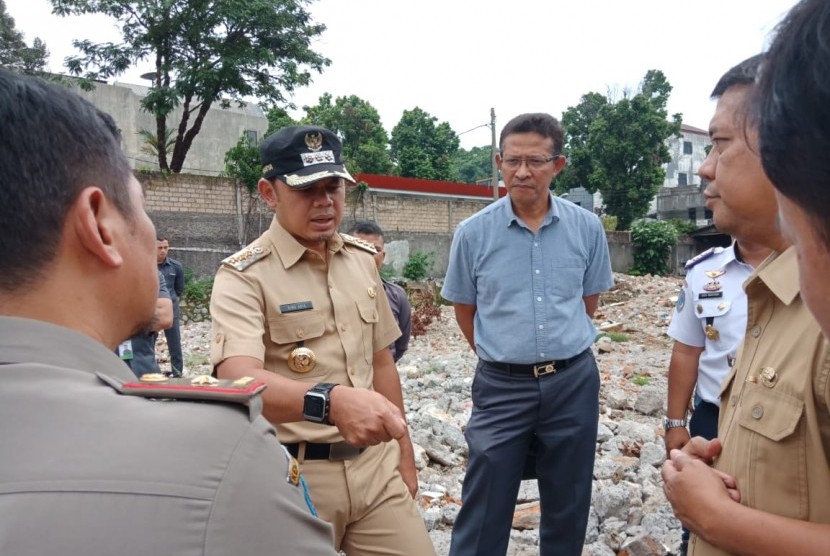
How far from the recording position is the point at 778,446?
1146mm

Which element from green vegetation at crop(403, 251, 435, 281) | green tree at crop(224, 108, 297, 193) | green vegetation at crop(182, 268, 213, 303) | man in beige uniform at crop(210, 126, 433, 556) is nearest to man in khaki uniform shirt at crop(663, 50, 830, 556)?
man in beige uniform at crop(210, 126, 433, 556)

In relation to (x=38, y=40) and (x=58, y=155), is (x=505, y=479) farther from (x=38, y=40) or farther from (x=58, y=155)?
(x=38, y=40)

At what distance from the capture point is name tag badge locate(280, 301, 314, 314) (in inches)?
80.5

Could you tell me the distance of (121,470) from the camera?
66 centimetres

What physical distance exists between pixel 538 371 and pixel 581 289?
510 millimetres

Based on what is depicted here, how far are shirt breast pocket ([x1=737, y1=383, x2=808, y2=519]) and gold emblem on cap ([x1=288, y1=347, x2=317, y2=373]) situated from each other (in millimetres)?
1312

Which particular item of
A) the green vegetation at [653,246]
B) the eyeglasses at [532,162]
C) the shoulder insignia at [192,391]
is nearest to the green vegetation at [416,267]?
the green vegetation at [653,246]

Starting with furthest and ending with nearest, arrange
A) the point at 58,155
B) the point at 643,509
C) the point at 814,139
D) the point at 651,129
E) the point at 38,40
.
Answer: the point at 651,129, the point at 38,40, the point at 643,509, the point at 58,155, the point at 814,139

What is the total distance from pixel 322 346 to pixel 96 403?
1371 mm

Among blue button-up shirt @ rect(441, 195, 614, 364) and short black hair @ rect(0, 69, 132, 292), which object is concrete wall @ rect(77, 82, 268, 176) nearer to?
blue button-up shirt @ rect(441, 195, 614, 364)

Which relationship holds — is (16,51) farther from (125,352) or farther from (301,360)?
(301,360)

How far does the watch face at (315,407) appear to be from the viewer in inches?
67.5

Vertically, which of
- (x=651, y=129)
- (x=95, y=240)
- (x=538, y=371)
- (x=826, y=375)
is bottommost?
(x=538, y=371)

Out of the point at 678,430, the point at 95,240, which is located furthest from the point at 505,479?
the point at 95,240
